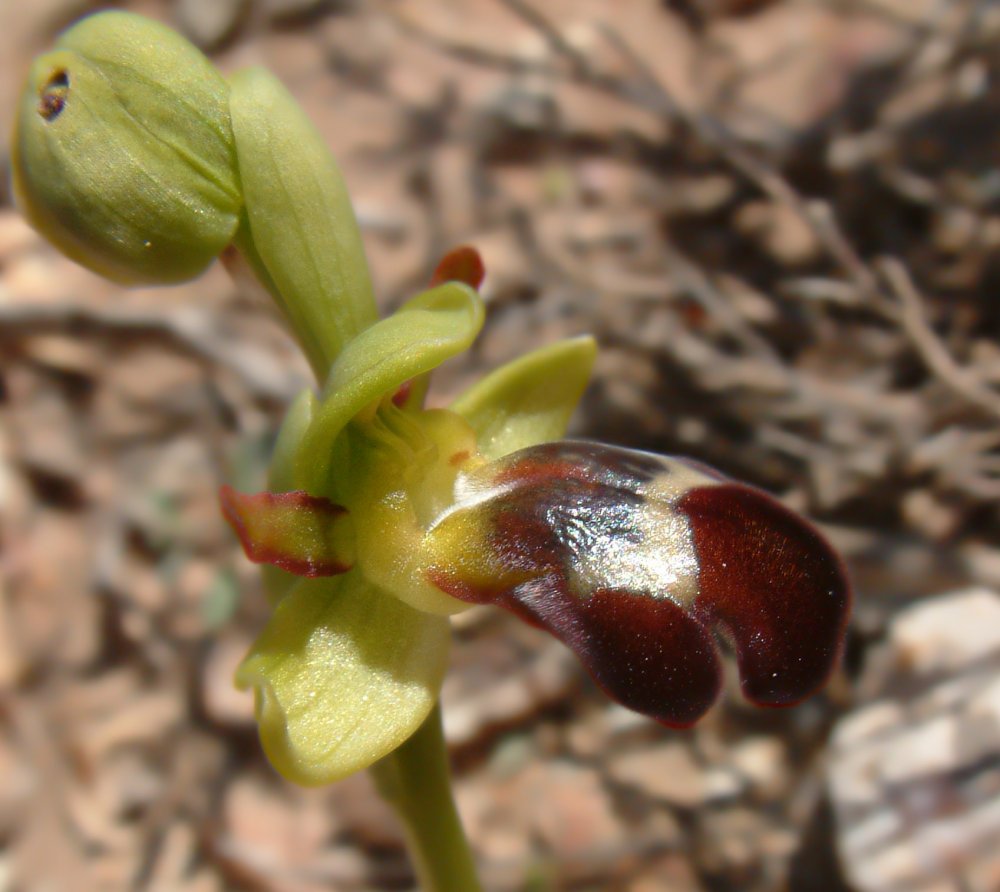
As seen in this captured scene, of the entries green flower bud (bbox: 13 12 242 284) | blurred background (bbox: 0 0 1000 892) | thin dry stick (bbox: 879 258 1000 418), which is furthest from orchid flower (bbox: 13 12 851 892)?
thin dry stick (bbox: 879 258 1000 418)

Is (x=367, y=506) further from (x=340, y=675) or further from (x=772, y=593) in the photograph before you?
(x=772, y=593)

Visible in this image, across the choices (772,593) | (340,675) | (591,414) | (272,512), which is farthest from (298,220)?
(591,414)

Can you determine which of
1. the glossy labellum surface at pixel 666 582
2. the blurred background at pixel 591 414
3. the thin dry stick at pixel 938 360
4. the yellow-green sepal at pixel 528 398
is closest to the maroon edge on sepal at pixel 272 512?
the glossy labellum surface at pixel 666 582

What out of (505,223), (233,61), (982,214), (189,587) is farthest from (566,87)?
(189,587)

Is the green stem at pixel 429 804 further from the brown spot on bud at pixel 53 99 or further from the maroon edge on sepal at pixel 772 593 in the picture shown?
the brown spot on bud at pixel 53 99

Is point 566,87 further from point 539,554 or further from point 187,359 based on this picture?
point 539,554

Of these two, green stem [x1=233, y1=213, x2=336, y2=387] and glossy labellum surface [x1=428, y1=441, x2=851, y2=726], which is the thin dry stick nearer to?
glossy labellum surface [x1=428, y1=441, x2=851, y2=726]
